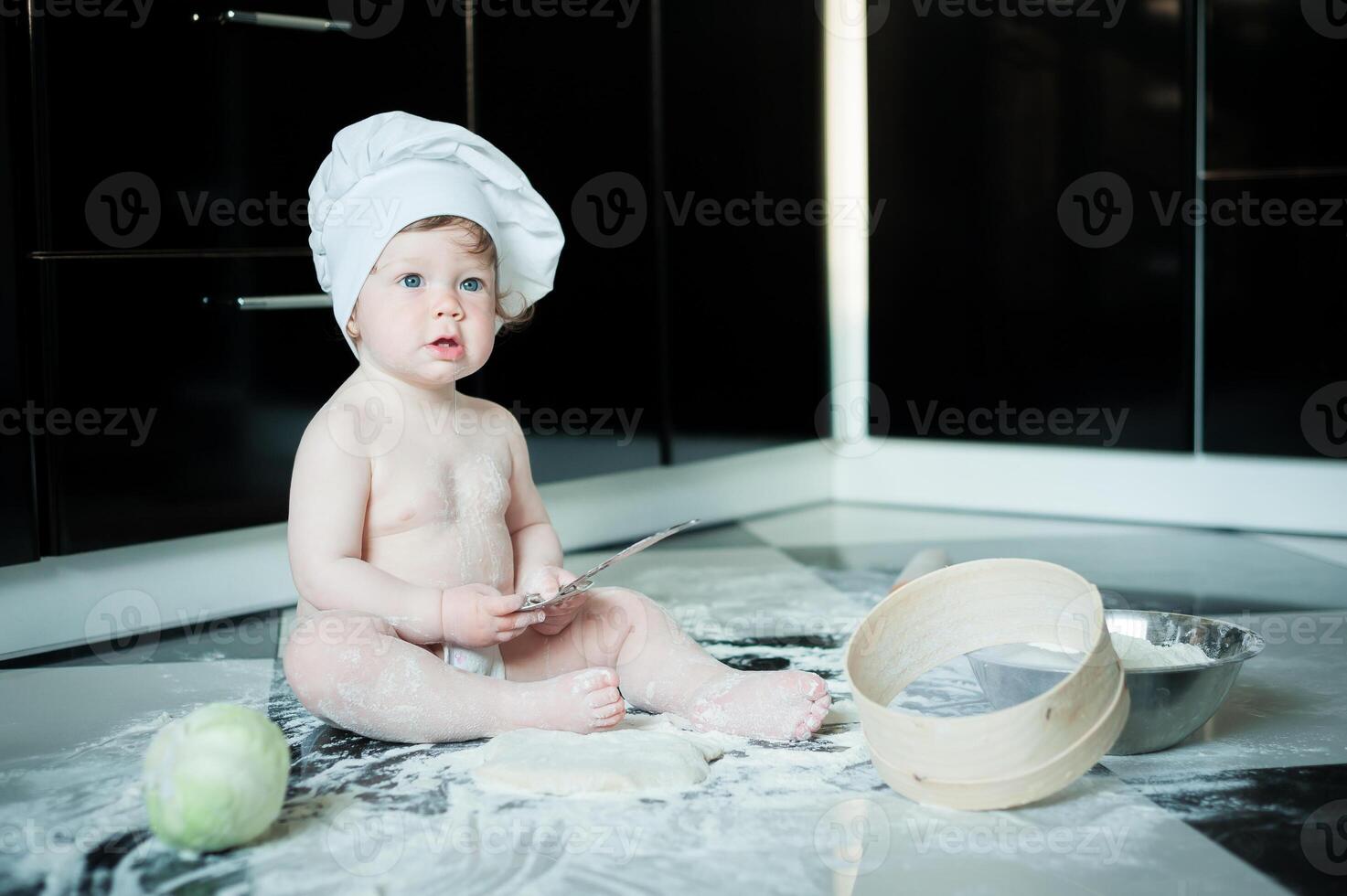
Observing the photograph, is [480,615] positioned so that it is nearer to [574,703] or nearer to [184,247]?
[574,703]

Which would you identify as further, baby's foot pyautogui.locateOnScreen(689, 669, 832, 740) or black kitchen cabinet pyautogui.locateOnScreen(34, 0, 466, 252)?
black kitchen cabinet pyautogui.locateOnScreen(34, 0, 466, 252)

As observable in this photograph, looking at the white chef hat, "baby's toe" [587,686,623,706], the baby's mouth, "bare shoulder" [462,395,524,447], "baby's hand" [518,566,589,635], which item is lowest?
"baby's toe" [587,686,623,706]

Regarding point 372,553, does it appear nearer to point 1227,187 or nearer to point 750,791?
point 750,791

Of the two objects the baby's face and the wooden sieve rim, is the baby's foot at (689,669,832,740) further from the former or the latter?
the baby's face

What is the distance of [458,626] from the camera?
1103mm

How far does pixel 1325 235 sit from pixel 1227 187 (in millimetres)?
140

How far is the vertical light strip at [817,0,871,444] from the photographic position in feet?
7.41

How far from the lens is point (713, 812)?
94 centimetres

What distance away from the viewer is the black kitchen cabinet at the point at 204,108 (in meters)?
1.35

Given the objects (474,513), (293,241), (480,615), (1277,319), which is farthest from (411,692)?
(1277,319)

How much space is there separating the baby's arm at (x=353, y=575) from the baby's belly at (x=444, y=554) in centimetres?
2

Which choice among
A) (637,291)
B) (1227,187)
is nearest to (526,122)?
(637,291)

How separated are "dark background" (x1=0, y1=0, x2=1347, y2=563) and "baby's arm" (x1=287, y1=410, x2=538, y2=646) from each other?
1.20 feet

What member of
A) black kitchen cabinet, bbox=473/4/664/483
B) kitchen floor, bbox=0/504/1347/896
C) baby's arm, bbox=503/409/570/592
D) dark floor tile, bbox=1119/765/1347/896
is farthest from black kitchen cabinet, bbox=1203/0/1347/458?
baby's arm, bbox=503/409/570/592
